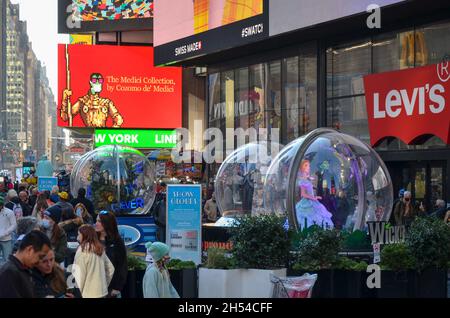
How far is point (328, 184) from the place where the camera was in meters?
15.2

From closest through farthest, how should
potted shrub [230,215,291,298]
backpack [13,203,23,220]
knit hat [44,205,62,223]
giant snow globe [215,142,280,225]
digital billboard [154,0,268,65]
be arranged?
potted shrub [230,215,291,298], knit hat [44,205,62,223], backpack [13,203,23,220], giant snow globe [215,142,280,225], digital billboard [154,0,268,65]

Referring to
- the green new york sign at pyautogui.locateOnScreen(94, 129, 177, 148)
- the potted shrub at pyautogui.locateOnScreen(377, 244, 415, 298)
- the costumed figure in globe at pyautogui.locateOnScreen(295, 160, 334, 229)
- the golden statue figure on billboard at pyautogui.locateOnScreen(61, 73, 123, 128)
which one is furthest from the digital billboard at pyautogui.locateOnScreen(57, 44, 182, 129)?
the potted shrub at pyautogui.locateOnScreen(377, 244, 415, 298)

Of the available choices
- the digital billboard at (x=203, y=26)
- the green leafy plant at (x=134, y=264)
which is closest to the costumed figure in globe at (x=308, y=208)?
the green leafy plant at (x=134, y=264)

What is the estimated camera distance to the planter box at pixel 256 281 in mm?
10711

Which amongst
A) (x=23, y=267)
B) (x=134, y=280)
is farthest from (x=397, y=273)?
(x=23, y=267)

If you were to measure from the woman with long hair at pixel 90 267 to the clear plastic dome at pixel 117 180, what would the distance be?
14.5 m

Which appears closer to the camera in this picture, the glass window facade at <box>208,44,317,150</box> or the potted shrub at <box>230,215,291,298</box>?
the potted shrub at <box>230,215,291,298</box>

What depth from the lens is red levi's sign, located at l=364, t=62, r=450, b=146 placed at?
946 inches

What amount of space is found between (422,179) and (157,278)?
58.7ft

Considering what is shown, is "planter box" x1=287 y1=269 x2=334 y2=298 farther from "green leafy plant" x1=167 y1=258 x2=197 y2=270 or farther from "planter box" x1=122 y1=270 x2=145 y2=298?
"planter box" x1=122 y1=270 x2=145 y2=298

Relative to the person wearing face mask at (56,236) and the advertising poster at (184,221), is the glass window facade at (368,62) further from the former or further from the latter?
the person wearing face mask at (56,236)

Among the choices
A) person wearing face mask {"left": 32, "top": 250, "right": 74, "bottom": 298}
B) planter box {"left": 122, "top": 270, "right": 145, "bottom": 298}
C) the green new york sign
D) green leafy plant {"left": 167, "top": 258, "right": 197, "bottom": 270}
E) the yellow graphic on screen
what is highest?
the yellow graphic on screen

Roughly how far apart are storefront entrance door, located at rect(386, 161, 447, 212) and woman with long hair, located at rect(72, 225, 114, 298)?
57.1 ft

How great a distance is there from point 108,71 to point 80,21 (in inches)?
202
